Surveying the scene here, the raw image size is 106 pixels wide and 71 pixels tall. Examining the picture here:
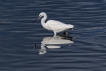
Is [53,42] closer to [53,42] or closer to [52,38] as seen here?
[53,42]

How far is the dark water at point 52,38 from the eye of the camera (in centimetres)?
1677

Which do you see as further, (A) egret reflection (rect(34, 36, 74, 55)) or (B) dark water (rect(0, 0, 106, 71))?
(A) egret reflection (rect(34, 36, 74, 55))

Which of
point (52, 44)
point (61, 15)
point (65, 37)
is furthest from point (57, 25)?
point (61, 15)

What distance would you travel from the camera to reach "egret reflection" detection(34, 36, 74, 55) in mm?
19062

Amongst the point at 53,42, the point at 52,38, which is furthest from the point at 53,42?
the point at 52,38

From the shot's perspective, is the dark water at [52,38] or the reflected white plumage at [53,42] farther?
the reflected white plumage at [53,42]

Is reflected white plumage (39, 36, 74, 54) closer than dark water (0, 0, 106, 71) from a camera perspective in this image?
No

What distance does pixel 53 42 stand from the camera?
20062 millimetres

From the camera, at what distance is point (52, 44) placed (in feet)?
64.6

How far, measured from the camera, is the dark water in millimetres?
16766

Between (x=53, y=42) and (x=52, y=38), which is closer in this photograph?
(x=53, y=42)

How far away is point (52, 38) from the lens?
68.7ft

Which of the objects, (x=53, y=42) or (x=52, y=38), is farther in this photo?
(x=52, y=38)

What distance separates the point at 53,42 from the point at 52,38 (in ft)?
2.93
